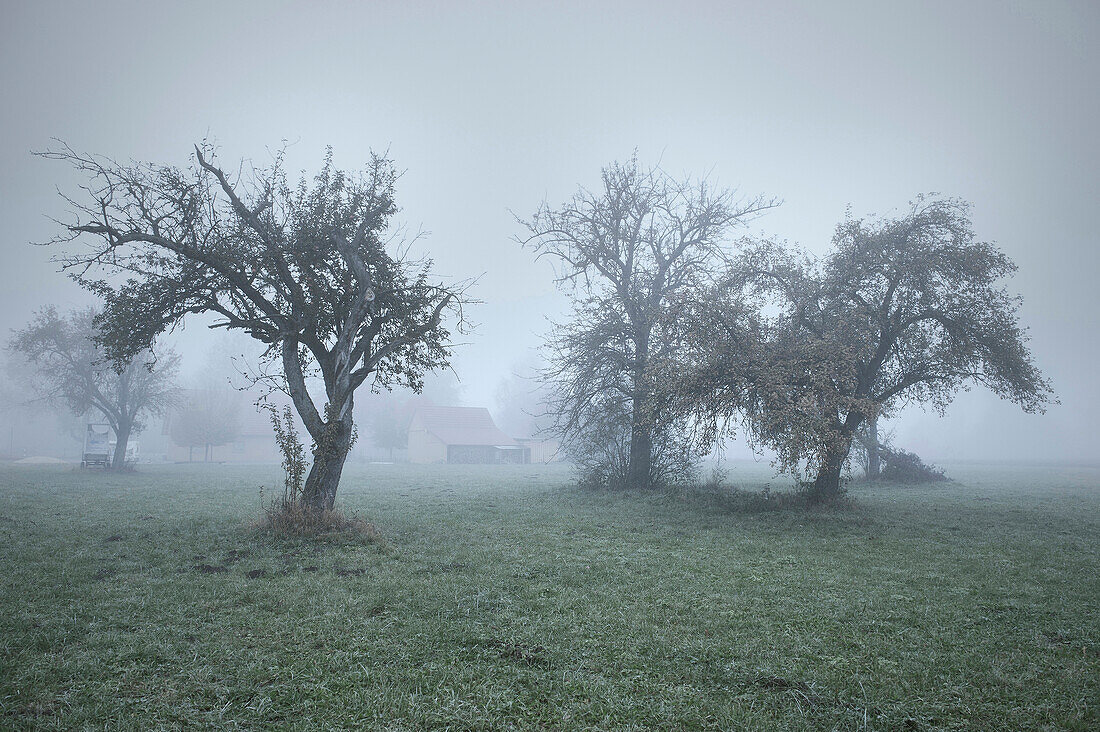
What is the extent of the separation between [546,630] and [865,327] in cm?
1526

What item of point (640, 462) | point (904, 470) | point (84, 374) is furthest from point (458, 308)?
point (84, 374)

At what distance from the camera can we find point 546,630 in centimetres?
609

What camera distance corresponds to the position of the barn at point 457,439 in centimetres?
7112

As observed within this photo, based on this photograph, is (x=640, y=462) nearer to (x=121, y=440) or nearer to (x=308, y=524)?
(x=308, y=524)

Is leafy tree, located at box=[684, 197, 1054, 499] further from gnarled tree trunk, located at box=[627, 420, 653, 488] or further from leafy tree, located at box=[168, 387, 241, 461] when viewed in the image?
leafy tree, located at box=[168, 387, 241, 461]

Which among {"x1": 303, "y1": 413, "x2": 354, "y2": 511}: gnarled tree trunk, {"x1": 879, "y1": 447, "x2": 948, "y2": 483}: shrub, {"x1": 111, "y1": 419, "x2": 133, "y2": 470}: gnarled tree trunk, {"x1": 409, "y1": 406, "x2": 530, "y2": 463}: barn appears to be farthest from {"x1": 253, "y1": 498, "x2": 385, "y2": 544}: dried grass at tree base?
{"x1": 409, "y1": 406, "x2": 530, "y2": 463}: barn

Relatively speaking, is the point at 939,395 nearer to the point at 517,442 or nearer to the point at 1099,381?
the point at 517,442

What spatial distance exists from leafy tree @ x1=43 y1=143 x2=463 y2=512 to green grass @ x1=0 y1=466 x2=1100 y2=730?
4039mm

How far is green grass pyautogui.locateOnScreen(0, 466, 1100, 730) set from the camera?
14.0 ft

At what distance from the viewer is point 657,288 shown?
76.9 ft

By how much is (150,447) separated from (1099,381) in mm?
205037

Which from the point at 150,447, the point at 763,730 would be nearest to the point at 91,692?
the point at 763,730

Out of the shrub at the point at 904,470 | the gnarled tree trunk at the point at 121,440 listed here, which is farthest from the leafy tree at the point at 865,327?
the gnarled tree trunk at the point at 121,440

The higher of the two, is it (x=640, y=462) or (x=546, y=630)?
(x=640, y=462)
